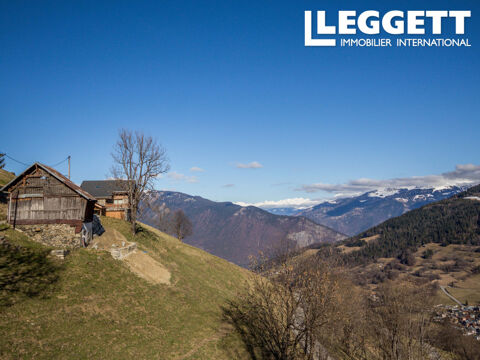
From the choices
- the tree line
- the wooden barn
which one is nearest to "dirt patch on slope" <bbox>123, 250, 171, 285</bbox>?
the wooden barn

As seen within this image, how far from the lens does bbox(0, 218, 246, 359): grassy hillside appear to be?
2050 cm

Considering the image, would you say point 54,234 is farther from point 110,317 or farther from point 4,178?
point 4,178

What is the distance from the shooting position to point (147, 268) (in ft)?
126

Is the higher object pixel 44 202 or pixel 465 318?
pixel 44 202

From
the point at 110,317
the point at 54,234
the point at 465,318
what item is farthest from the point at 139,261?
the point at 465,318

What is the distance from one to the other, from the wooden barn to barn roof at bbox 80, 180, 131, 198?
80.8 feet

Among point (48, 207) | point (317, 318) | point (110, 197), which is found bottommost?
point (317, 318)

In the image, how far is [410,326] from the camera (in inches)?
1426

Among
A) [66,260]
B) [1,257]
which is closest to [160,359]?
[66,260]

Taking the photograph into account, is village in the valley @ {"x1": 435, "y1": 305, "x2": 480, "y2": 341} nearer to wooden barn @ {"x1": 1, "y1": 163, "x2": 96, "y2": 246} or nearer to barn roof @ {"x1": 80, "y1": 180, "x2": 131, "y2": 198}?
barn roof @ {"x1": 80, "y1": 180, "x2": 131, "y2": 198}

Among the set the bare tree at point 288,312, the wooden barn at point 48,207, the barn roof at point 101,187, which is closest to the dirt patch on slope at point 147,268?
the wooden barn at point 48,207

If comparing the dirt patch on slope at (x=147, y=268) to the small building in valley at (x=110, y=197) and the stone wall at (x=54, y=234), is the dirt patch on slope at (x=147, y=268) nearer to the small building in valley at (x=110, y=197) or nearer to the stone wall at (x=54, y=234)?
the stone wall at (x=54, y=234)

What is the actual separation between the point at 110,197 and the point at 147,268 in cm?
3312

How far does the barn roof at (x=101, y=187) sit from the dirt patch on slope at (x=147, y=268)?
26794mm
